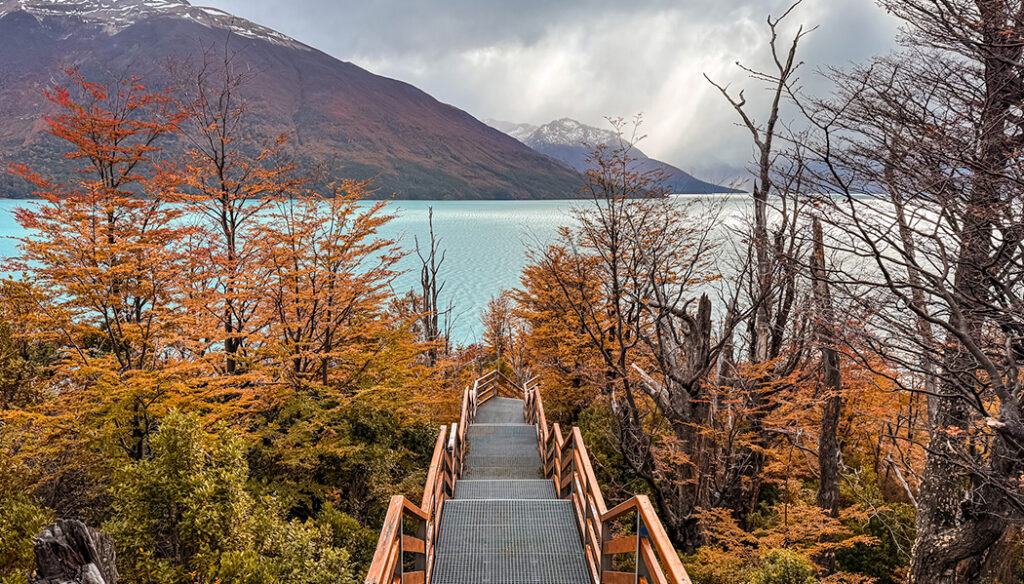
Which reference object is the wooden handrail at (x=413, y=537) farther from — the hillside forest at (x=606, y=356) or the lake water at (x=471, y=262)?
the lake water at (x=471, y=262)

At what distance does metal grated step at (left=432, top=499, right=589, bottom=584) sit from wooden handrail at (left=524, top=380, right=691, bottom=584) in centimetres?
19

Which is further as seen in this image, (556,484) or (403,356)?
(403,356)

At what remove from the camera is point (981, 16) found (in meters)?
4.48

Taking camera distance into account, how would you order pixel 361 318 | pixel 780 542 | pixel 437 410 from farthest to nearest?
pixel 437 410, pixel 361 318, pixel 780 542

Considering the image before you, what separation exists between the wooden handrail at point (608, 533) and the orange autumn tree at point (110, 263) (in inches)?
241

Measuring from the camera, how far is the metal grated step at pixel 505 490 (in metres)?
6.76

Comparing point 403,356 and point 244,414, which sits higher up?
point 403,356

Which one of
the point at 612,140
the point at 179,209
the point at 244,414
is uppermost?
the point at 612,140

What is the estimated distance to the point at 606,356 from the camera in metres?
8.39

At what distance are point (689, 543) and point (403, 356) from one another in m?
6.68

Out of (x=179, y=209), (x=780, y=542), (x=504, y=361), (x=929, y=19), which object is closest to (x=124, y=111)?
(x=179, y=209)

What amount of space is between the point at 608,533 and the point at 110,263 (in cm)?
910

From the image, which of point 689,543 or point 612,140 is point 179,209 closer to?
point 612,140

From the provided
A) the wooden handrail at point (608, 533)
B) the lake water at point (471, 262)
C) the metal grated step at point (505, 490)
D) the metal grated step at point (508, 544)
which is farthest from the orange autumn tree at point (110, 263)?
the lake water at point (471, 262)
